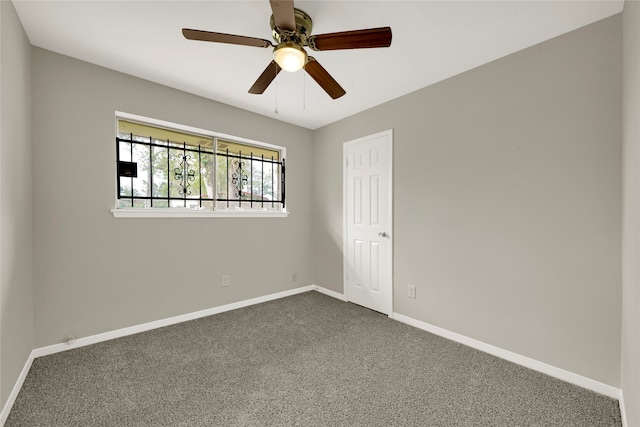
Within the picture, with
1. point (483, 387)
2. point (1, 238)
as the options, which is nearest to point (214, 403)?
point (1, 238)

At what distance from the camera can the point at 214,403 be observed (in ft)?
5.72

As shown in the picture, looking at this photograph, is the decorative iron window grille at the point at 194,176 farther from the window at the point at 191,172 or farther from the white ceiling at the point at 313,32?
the white ceiling at the point at 313,32

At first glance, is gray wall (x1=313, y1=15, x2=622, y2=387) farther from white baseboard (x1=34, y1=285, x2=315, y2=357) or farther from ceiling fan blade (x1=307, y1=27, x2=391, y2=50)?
white baseboard (x1=34, y1=285, x2=315, y2=357)

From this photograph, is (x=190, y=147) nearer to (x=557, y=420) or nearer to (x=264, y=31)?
(x=264, y=31)

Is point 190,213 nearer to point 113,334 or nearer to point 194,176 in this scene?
point 194,176

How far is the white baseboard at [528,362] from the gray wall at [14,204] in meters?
3.19

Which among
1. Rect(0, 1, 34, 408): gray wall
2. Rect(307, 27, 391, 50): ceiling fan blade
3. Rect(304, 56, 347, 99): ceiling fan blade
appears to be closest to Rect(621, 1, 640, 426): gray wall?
Rect(307, 27, 391, 50): ceiling fan blade

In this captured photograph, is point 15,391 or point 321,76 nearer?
point 15,391

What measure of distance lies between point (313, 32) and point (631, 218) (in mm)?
2252

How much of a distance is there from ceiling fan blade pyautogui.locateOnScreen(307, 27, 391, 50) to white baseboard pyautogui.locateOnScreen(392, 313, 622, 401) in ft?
8.19

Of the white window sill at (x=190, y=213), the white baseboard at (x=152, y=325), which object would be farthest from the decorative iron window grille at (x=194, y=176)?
the white baseboard at (x=152, y=325)

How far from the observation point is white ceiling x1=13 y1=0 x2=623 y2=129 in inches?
70.7

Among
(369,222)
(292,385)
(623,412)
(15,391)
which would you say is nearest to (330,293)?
(369,222)

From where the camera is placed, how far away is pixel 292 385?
1926mm
